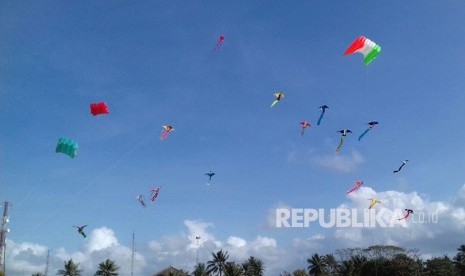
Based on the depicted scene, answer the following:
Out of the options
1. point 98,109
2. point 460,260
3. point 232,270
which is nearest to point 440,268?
point 460,260

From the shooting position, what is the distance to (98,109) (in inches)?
1342

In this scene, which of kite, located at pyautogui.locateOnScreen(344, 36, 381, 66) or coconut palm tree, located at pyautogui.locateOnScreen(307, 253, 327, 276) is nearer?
kite, located at pyautogui.locateOnScreen(344, 36, 381, 66)

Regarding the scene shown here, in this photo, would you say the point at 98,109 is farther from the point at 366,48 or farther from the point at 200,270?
the point at 200,270

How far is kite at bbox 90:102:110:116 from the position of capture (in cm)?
3378

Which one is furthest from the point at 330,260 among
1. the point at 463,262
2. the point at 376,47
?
the point at 376,47

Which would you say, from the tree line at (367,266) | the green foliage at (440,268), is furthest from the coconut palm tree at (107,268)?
the green foliage at (440,268)

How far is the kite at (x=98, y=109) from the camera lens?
111 ft

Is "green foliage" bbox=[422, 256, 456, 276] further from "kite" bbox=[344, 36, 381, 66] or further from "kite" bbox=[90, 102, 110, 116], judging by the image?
"kite" bbox=[90, 102, 110, 116]

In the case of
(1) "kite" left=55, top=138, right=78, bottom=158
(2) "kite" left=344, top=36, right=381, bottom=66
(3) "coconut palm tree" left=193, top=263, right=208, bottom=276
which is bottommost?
(3) "coconut palm tree" left=193, top=263, right=208, bottom=276

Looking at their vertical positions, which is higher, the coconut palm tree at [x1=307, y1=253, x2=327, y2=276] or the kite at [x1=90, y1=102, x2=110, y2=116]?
the kite at [x1=90, y1=102, x2=110, y2=116]

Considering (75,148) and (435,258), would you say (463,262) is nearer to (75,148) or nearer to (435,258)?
(435,258)

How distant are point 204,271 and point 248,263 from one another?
39.4ft

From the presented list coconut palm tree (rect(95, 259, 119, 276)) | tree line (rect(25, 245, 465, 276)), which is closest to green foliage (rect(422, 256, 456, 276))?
tree line (rect(25, 245, 465, 276))

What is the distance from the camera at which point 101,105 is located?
113 feet
